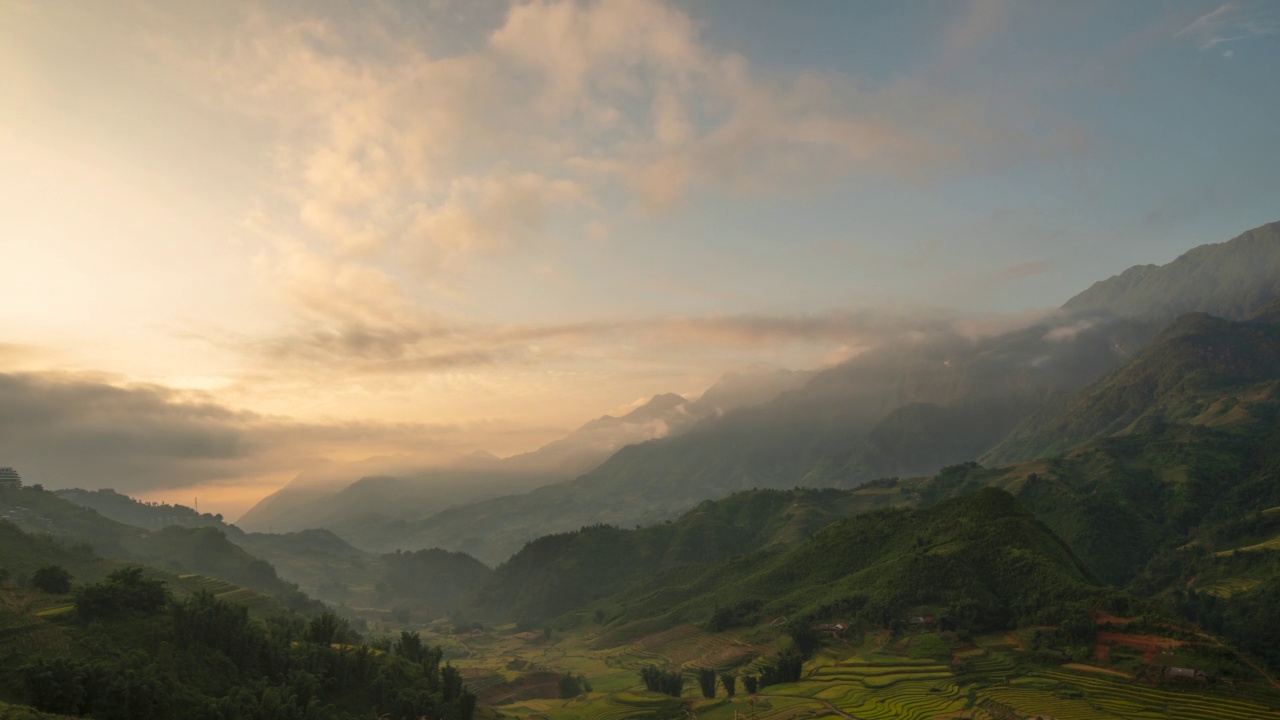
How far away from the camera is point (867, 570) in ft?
434

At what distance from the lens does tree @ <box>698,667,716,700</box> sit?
103 metres

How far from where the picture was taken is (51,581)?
2985 inches

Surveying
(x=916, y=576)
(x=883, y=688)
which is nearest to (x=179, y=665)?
(x=883, y=688)

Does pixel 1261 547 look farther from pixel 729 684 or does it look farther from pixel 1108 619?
pixel 729 684

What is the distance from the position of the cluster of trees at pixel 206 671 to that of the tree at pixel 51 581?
45.8 ft

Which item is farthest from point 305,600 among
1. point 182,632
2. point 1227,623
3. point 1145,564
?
point 1145,564

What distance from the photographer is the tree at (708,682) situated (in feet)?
338

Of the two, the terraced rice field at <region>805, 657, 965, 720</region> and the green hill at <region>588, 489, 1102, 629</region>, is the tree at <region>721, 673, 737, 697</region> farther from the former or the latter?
the green hill at <region>588, 489, 1102, 629</region>

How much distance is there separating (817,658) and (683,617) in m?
61.1

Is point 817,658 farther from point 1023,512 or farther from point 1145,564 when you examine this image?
point 1145,564

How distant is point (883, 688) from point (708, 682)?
29489 millimetres

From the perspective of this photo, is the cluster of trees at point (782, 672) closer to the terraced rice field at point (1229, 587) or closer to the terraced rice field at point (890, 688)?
the terraced rice field at point (890, 688)

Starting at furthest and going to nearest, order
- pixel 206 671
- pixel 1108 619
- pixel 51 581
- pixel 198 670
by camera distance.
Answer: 1. pixel 1108 619
2. pixel 51 581
3. pixel 206 671
4. pixel 198 670

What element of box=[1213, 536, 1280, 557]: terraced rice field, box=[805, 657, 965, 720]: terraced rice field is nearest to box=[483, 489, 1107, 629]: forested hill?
box=[805, 657, 965, 720]: terraced rice field
